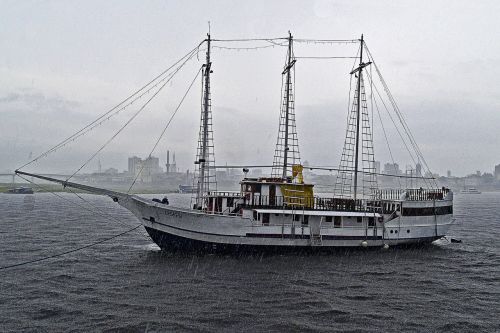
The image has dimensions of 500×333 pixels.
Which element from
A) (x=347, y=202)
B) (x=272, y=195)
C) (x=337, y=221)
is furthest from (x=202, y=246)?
(x=347, y=202)

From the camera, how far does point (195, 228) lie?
92.5ft

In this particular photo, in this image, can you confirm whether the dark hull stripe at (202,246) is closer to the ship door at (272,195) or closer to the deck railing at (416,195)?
the ship door at (272,195)

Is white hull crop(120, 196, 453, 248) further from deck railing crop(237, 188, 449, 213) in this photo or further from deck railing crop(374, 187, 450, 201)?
deck railing crop(374, 187, 450, 201)

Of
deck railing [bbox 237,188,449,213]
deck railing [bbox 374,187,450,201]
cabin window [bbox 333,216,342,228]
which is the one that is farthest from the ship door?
deck railing [bbox 374,187,450,201]

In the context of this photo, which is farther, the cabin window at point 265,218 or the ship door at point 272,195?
the ship door at point 272,195

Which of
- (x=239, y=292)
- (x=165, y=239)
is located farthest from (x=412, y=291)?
(x=165, y=239)

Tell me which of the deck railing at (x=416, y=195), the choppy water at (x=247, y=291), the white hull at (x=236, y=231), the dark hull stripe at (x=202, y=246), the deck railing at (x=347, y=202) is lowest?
the choppy water at (x=247, y=291)

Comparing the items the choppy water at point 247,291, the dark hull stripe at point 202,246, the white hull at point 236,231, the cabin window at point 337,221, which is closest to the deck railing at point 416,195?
the white hull at point 236,231

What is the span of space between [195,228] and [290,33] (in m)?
19.3

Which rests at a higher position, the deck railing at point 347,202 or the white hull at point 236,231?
the deck railing at point 347,202

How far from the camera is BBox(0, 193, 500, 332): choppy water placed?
1709 centimetres

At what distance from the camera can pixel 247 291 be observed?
21234 mm

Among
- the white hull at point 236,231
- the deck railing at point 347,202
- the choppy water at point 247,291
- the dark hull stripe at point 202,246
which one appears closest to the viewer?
the choppy water at point 247,291

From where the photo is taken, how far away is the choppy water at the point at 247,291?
17.1m
